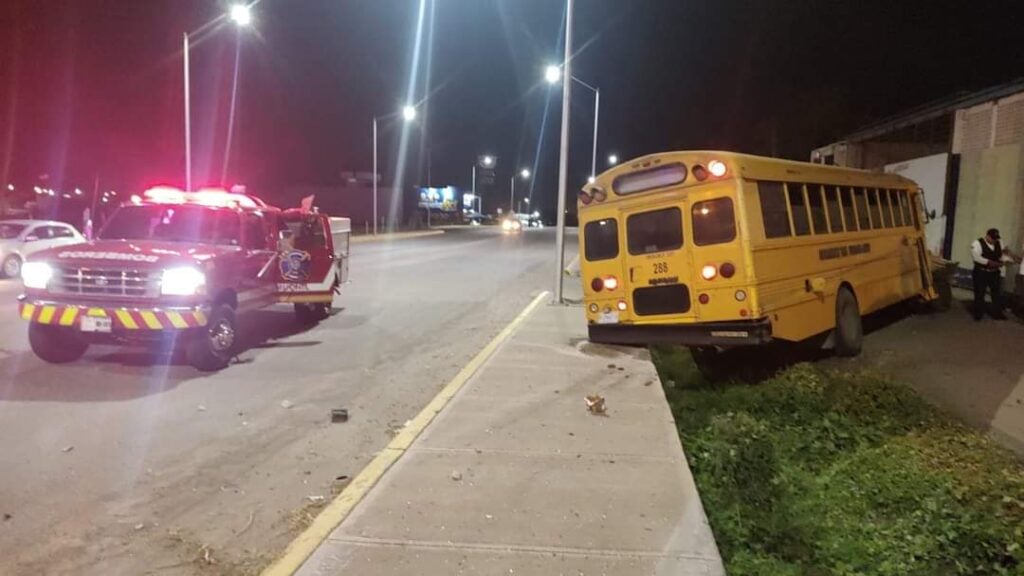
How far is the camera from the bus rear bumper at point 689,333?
8711 millimetres

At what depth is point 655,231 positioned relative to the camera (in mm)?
9633

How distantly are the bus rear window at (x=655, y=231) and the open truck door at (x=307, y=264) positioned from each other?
524cm

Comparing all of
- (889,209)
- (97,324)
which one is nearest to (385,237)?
(889,209)

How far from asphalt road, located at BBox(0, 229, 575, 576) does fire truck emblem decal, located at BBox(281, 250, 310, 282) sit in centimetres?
93

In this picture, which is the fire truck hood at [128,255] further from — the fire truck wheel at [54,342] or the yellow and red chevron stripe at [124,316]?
the fire truck wheel at [54,342]

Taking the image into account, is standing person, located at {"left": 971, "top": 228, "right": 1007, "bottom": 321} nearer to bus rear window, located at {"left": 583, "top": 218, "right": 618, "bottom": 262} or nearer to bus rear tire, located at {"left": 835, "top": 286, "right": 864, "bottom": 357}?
bus rear tire, located at {"left": 835, "top": 286, "right": 864, "bottom": 357}

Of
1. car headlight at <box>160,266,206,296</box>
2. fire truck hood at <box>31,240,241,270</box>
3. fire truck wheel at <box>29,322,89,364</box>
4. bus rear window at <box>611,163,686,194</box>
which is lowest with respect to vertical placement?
fire truck wheel at <box>29,322,89,364</box>

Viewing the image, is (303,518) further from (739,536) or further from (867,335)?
(867,335)

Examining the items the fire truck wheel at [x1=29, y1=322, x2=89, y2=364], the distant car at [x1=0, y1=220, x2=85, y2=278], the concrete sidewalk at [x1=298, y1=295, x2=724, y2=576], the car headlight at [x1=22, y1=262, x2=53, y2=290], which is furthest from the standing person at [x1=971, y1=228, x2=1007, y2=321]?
the distant car at [x1=0, y1=220, x2=85, y2=278]

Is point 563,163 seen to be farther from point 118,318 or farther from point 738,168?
point 118,318

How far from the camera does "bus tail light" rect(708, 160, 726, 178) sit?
351 inches

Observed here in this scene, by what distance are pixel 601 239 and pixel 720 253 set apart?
1764 mm

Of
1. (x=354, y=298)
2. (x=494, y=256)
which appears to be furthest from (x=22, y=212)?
(x=354, y=298)

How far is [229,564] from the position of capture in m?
4.52
